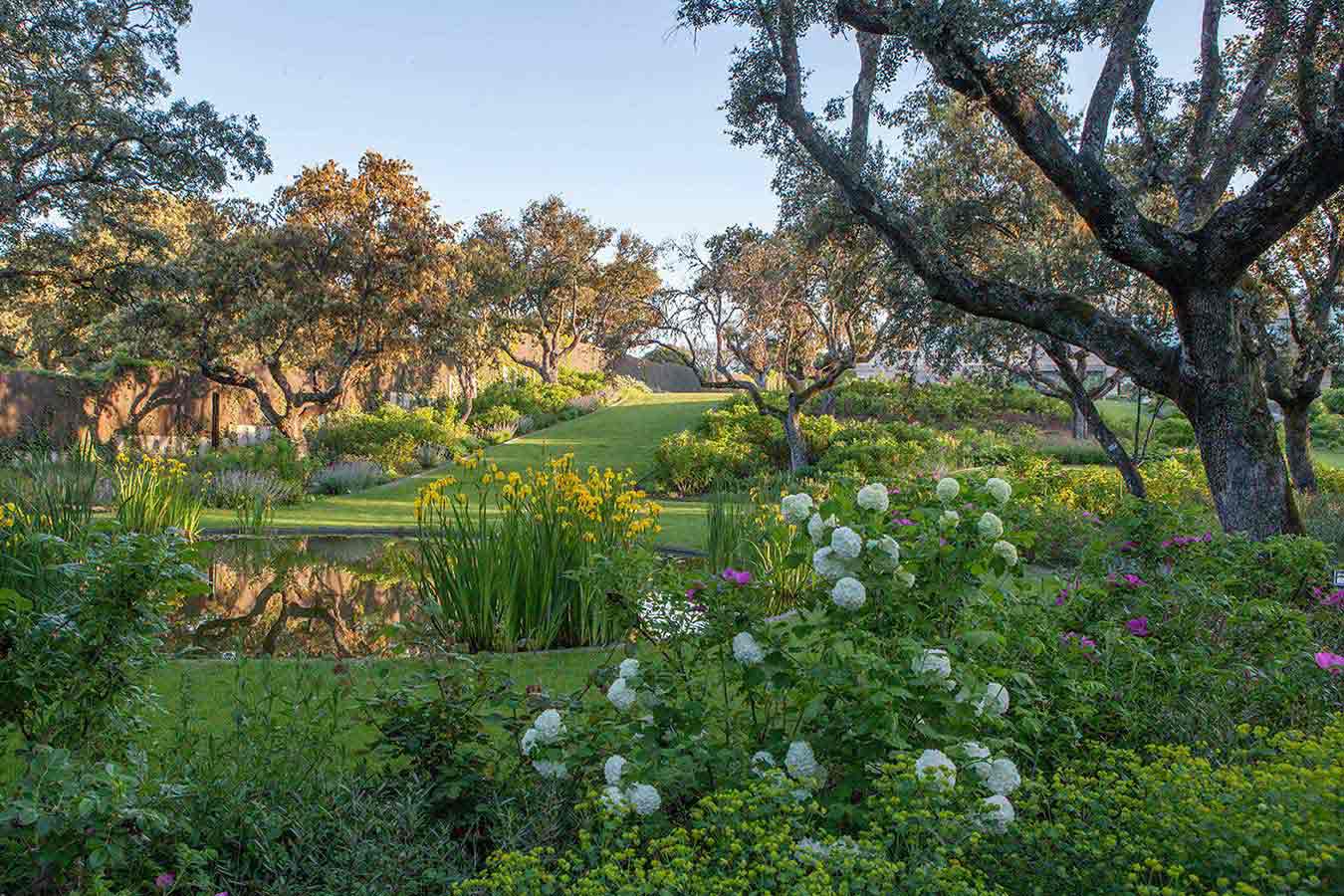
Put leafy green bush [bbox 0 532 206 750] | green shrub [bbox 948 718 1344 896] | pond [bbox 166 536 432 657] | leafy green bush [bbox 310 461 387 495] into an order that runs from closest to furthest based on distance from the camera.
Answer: green shrub [bbox 948 718 1344 896], leafy green bush [bbox 0 532 206 750], pond [bbox 166 536 432 657], leafy green bush [bbox 310 461 387 495]

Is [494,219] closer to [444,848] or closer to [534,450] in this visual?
[534,450]

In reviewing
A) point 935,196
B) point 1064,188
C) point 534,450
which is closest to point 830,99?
point 935,196

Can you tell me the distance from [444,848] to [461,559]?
2.85m

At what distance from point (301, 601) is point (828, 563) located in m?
5.28

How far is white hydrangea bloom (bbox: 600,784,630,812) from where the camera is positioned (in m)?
2.09

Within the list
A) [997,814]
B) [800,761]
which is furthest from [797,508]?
[997,814]

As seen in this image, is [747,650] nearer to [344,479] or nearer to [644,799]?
[644,799]

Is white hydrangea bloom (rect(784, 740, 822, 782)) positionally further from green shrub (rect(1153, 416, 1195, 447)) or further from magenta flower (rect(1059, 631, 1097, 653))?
green shrub (rect(1153, 416, 1195, 447))

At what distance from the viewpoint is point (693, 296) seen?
15758 mm

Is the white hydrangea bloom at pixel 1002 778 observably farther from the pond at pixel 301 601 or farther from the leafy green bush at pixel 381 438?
the leafy green bush at pixel 381 438

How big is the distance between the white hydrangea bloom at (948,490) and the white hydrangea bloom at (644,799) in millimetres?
1337

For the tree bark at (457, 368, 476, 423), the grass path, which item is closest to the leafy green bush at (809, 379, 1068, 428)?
the grass path

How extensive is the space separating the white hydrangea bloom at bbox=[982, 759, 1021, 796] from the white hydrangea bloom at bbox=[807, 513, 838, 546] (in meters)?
0.80

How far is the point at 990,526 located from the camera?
8.68 feet
